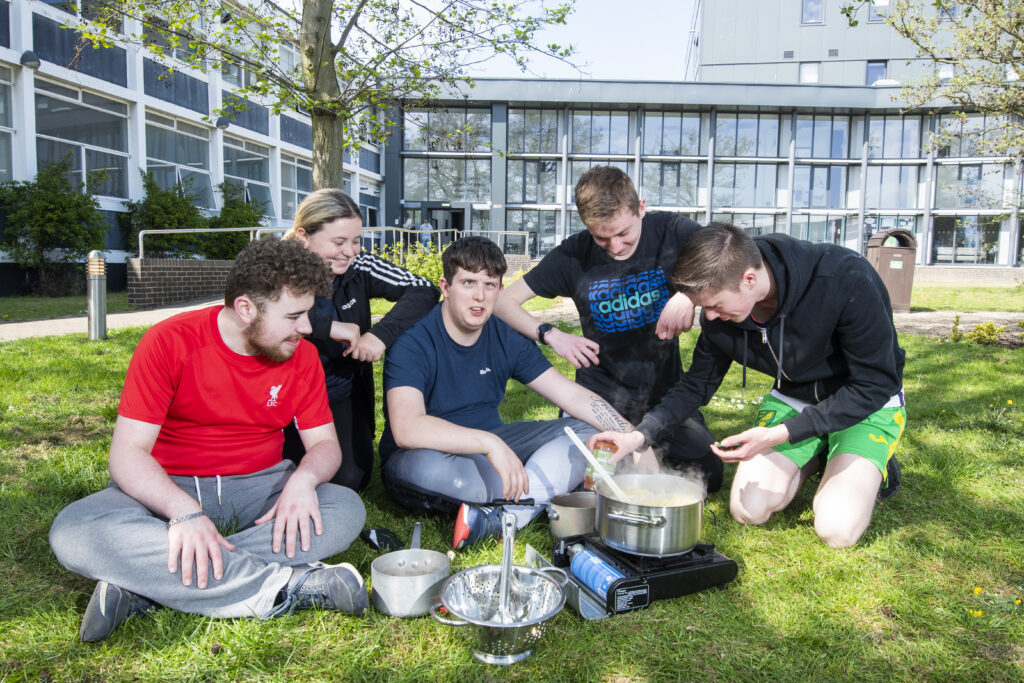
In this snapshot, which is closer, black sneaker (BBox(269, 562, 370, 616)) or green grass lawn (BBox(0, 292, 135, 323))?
black sneaker (BBox(269, 562, 370, 616))

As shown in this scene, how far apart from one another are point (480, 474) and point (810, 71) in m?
34.5

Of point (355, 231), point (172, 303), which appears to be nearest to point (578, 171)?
point (172, 303)

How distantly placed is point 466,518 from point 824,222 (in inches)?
745

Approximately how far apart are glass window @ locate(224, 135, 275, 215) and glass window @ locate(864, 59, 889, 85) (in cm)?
2671

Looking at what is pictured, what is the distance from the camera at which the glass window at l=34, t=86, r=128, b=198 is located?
41.1 feet

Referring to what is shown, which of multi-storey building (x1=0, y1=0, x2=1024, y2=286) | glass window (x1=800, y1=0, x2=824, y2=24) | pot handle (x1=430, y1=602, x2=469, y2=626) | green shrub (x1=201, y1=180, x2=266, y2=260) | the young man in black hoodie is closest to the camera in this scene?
pot handle (x1=430, y1=602, x2=469, y2=626)

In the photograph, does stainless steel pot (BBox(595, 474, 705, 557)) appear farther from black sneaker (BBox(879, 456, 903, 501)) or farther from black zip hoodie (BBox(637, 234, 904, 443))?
black sneaker (BBox(879, 456, 903, 501))

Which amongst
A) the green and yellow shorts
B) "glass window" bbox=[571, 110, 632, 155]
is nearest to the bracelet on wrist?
the green and yellow shorts

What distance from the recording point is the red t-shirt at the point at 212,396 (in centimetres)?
240

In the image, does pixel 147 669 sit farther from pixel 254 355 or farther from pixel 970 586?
pixel 970 586

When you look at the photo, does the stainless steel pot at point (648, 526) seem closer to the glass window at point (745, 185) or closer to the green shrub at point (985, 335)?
the green shrub at point (985, 335)

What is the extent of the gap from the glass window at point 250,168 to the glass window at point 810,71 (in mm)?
24762

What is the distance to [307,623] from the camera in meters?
2.26

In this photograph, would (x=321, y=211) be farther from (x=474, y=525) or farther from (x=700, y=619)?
(x=700, y=619)
